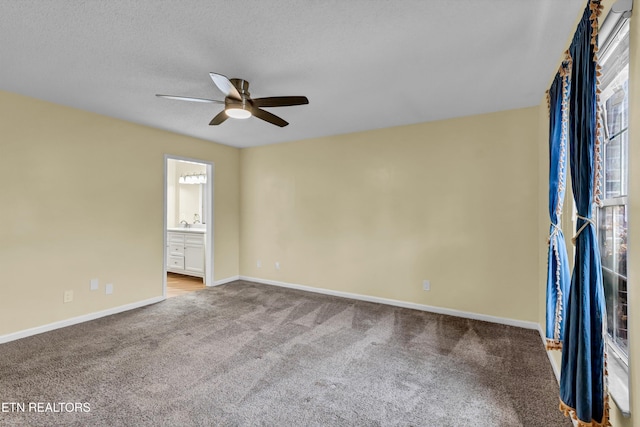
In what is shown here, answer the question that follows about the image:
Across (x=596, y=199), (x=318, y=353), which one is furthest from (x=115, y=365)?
(x=596, y=199)

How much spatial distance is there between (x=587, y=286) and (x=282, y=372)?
2.05 meters

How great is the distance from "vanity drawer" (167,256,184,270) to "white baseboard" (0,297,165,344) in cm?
144

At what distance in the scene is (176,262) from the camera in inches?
230

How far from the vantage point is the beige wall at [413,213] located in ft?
11.3

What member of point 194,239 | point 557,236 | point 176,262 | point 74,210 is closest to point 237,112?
point 74,210

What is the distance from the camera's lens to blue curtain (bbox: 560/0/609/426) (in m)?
1.39

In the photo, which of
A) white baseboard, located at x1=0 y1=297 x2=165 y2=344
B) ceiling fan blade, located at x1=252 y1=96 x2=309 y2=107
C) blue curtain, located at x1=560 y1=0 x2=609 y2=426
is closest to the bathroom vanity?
white baseboard, located at x1=0 y1=297 x2=165 y2=344

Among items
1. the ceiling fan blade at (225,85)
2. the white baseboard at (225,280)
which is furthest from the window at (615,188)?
the white baseboard at (225,280)

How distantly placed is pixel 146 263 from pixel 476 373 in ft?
13.2

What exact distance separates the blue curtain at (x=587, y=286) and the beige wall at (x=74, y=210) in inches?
174

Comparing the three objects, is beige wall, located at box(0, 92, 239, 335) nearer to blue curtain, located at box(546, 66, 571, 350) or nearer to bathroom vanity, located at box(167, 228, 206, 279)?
bathroom vanity, located at box(167, 228, 206, 279)

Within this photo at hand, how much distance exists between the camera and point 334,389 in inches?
88.1

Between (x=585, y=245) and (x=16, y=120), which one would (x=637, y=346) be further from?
(x=16, y=120)

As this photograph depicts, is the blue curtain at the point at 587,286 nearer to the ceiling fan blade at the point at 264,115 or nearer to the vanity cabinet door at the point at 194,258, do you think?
the ceiling fan blade at the point at 264,115
